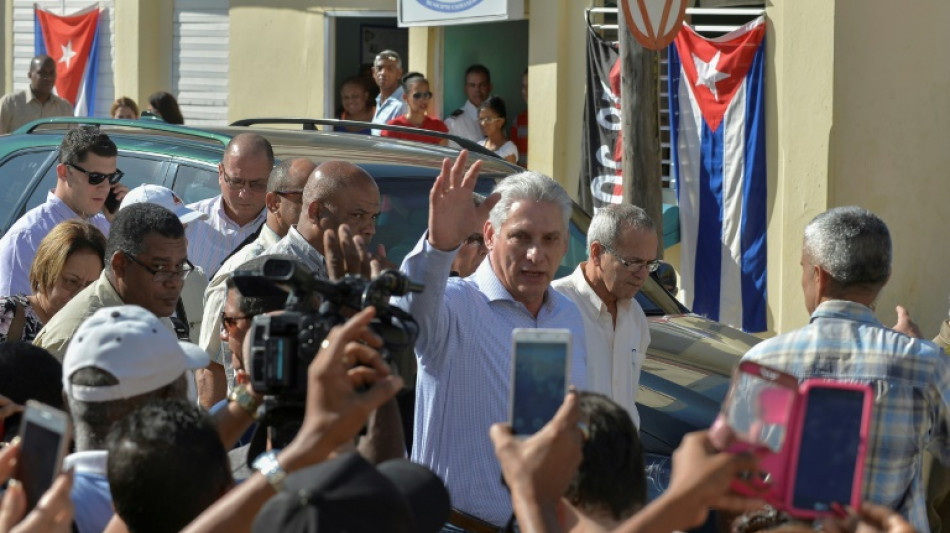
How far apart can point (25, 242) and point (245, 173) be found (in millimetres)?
994

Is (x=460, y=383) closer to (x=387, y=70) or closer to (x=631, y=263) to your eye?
(x=631, y=263)

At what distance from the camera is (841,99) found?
38.4ft

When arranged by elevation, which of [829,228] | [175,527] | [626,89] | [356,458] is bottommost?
[175,527]

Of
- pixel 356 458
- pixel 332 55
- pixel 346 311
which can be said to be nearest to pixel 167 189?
pixel 346 311

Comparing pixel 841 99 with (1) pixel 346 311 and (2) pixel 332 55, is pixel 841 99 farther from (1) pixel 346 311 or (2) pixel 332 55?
(1) pixel 346 311

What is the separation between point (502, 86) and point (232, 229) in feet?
29.2

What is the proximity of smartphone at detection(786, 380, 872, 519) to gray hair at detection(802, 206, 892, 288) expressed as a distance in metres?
1.59

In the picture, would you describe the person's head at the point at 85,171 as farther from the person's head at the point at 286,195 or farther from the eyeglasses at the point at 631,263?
the eyeglasses at the point at 631,263

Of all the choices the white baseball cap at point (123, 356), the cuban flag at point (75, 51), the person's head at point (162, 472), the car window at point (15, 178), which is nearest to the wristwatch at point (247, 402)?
the white baseball cap at point (123, 356)

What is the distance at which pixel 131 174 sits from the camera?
25.7 ft

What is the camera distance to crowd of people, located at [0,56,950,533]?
306 centimetres

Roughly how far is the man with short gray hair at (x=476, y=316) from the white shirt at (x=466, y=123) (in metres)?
9.44

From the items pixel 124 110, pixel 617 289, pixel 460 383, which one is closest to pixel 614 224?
pixel 617 289

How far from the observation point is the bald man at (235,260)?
580 centimetres
